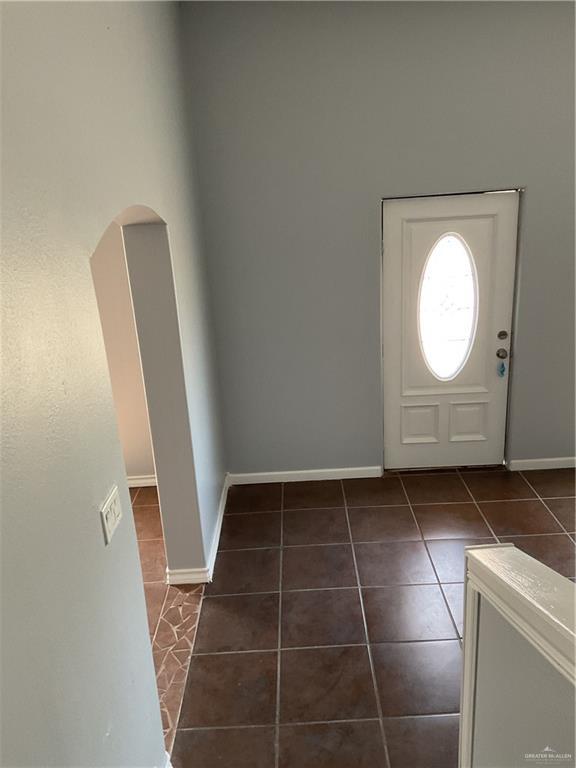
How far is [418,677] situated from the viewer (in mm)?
2422

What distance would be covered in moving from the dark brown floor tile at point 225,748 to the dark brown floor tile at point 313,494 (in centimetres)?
176

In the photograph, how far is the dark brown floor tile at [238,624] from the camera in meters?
2.68

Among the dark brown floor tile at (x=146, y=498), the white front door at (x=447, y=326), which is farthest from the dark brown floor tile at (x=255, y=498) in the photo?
the white front door at (x=447, y=326)

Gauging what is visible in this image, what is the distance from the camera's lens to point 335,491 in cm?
405

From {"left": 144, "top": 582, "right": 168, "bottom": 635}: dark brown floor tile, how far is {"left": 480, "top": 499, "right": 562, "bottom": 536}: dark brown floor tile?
206 cm

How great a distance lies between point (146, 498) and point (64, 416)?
293 cm

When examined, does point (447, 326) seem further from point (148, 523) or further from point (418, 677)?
point (148, 523)

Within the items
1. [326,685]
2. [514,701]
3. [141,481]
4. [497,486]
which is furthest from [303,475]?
[514,701]

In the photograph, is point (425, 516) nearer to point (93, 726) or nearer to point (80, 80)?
point (93, 726)

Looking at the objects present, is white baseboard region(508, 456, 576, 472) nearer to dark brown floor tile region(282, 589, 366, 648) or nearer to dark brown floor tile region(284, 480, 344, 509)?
dark brown floor tile region(284, 480, 344, 509)

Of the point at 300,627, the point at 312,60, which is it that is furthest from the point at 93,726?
the point at 312,60

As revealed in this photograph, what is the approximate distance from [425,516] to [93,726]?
2.68 m

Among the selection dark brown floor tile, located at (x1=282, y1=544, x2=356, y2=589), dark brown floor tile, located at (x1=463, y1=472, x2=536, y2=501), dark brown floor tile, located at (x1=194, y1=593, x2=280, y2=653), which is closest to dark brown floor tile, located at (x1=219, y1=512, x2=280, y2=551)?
dark brown floor tile, located at (x1=282, y1=544, x2=356, y2=589)

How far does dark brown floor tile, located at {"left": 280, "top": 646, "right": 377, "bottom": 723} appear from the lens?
2285 millimetres
